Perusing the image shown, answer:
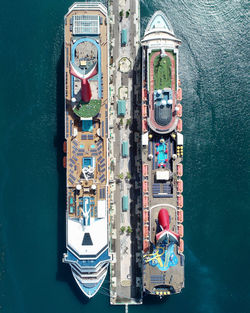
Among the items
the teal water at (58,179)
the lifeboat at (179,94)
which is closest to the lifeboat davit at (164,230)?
the teal water at (58,179)

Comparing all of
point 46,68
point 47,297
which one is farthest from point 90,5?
point 47,297

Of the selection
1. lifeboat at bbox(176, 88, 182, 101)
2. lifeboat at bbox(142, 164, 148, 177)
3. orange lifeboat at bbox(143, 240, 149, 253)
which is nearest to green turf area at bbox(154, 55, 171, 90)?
lifeboat at bbox(176, 88, 182, 101)

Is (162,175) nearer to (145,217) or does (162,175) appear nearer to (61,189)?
(145,217)

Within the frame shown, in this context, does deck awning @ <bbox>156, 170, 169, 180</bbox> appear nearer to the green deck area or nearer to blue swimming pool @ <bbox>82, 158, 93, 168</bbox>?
blue swimming pool @ <bbox>82, 158, 93, 168</bbox>

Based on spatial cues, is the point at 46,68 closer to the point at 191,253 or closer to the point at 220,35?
the point at 220,35

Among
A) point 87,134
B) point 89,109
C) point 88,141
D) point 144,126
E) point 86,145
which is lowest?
point 86,145

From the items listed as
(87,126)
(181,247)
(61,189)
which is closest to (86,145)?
(87,126)
